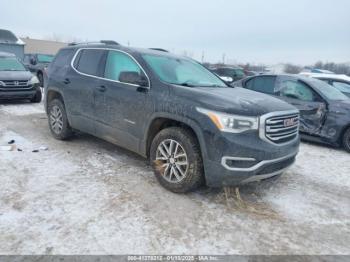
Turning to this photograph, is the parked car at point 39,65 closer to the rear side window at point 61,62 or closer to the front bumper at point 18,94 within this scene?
the front bumper at point 18,94

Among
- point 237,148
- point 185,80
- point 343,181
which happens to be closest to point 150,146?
point 185,80

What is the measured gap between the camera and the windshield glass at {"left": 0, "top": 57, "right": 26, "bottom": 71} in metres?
10.3

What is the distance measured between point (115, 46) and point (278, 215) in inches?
139

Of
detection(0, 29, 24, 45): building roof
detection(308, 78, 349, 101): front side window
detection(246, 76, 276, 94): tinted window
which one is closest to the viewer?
detection(308, 78, 349, 101): front side window

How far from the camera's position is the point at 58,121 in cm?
610

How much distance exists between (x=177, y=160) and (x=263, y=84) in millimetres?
4941

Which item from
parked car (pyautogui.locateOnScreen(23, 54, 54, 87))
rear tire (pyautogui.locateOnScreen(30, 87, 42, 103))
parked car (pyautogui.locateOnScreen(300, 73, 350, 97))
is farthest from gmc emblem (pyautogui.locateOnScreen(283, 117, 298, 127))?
parked car (pyautogui.locateOnScreen(23, 54, 54, 87))

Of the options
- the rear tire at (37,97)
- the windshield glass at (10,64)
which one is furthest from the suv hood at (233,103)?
the windshield glass at (10,64)

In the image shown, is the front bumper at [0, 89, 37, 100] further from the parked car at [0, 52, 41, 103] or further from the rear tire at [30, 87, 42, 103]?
the rear tire at [30, 87, 42, 103]

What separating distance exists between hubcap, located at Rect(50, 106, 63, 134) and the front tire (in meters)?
2.61

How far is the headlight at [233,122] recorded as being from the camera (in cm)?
359

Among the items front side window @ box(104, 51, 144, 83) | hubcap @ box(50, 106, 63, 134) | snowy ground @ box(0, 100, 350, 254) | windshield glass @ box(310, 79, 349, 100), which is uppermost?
front side window @ box(104, 51, 144, 83)

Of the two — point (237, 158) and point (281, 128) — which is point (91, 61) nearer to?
point (237, 158)

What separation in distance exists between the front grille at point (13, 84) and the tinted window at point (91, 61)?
519cm
